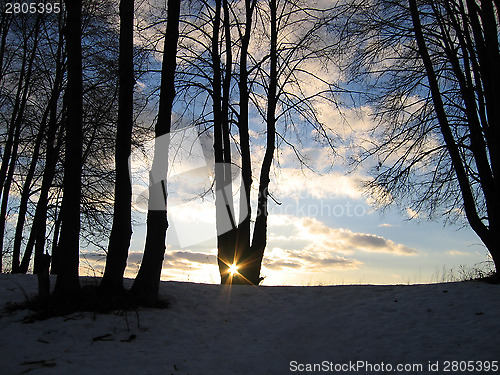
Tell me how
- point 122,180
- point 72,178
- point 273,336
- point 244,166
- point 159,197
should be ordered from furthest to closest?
point 244,166 < point 159,197 < point 122,180 < point 72,178 < point 273,336

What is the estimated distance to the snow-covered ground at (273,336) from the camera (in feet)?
16.8

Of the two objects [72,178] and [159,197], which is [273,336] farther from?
[72,178]

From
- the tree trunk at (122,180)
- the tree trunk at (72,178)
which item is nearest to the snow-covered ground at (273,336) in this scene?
the tree trunk at (72,178)

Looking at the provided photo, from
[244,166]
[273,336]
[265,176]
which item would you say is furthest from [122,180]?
[265,176]

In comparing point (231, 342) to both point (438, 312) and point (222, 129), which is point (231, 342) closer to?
point (438, 312)

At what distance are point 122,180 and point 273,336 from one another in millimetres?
4139

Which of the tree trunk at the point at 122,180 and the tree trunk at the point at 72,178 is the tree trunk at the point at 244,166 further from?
the tree trunk at the point at 72,178

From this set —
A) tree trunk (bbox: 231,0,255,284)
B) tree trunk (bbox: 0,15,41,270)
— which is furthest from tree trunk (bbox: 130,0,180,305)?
tree trunk (bbox: 0,15,41,270)

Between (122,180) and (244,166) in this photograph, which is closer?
(122,180)

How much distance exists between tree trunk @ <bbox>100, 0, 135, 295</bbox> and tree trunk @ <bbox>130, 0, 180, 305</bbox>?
1.29 ft

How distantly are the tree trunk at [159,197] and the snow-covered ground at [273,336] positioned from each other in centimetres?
63

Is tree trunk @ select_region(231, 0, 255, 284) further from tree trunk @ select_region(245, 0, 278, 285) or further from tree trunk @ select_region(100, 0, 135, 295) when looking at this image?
tree trunk @ select_region(100, 0, 135, 295)

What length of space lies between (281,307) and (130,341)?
10.7 feet

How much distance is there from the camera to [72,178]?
7.47 m
